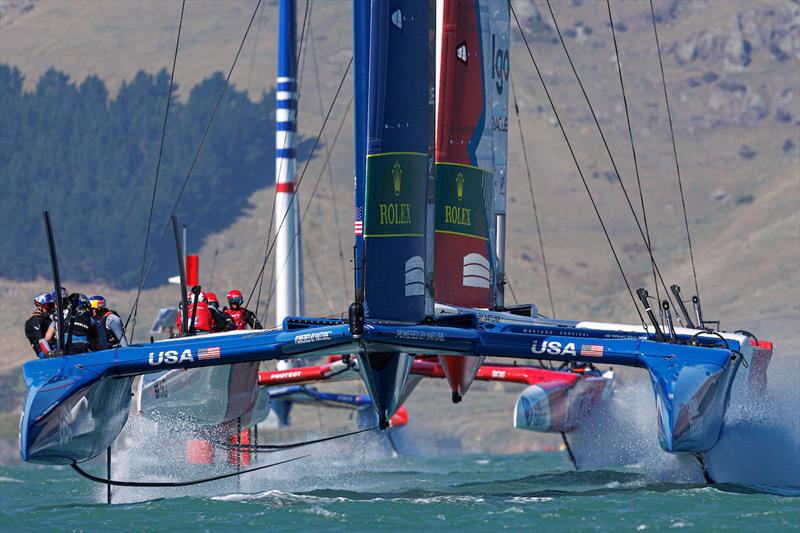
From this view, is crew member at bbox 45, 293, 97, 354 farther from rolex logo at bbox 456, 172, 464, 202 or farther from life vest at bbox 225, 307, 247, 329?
rolex logo at bbox 456, 172, 464, 202


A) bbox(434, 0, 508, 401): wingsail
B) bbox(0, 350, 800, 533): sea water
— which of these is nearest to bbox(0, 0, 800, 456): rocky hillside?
bbox(0, 350, 800, 533): sea water

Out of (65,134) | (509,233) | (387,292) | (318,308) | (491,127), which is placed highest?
(65,134)

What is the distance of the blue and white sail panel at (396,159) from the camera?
39.5 ft

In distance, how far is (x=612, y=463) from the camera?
760 inches

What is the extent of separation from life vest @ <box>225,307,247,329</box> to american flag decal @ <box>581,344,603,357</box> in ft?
17.3

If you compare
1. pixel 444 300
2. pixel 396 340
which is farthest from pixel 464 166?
pixel 396 340

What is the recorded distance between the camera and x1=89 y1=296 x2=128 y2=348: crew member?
45.0 ft

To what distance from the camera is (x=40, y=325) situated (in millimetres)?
13609

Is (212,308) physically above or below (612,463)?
above

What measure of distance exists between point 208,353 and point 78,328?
5.15 ft

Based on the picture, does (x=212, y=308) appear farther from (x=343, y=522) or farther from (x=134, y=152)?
(x=134, y=152)

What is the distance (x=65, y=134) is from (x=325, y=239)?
1318 cm

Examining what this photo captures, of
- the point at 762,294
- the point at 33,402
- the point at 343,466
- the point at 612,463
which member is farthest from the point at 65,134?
the point at 33,402

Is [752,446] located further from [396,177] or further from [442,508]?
[396,177]
